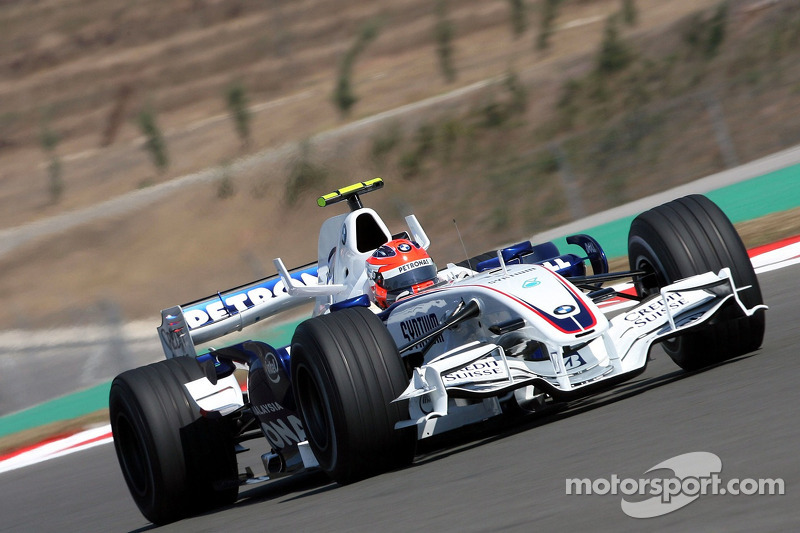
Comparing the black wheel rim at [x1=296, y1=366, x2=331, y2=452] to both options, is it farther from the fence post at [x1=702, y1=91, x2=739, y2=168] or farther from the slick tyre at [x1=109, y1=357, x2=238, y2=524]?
the fence post at [x1=702, y1=91, x2=739, y2=168]

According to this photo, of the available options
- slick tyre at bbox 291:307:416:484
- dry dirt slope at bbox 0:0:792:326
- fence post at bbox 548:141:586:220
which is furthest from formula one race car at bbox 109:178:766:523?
fence post at bbox 548:141:586:220

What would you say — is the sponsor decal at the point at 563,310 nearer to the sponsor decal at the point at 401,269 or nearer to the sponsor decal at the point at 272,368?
the sponsor decal at the point at 401,269

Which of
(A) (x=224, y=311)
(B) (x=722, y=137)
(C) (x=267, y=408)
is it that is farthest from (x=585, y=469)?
(B) (x=722, y=137)

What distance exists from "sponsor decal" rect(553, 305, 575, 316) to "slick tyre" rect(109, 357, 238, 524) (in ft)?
7.92

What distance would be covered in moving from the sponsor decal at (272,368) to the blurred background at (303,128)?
34.4 ft

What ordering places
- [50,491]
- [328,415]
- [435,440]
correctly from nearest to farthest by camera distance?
[328,415]
[435,440]
[50,491]

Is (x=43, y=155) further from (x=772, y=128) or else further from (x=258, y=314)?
(x=258, y=314)

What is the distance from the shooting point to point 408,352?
6.97m

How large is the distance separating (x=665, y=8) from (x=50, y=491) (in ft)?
98.2

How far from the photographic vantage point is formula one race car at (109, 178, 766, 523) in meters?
5.98

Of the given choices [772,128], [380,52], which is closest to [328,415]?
[772,128]

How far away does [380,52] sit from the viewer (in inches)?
1877

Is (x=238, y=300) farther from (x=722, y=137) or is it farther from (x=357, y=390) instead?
(x=722, y=137)

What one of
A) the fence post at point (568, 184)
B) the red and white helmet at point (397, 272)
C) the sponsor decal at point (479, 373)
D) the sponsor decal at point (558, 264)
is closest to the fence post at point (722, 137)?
the fence post at point (568, 184)
